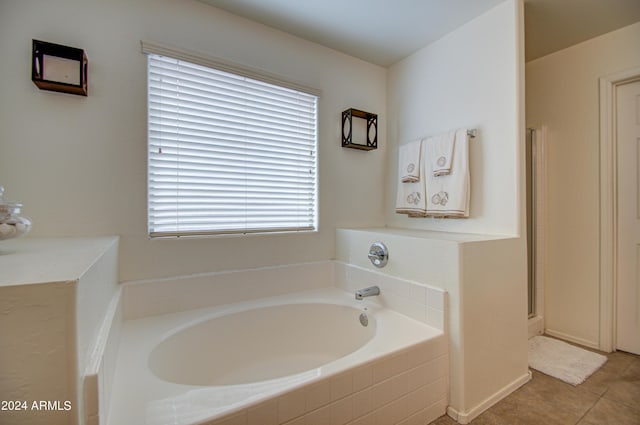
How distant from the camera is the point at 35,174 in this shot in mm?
1373

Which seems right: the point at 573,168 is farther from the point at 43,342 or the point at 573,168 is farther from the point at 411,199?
the point at 43,342

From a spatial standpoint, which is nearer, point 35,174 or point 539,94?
point 35,174

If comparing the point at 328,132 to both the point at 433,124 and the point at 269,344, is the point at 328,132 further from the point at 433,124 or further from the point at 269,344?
the point at 269,344

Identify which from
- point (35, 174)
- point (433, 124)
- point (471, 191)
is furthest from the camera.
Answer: point (433, 124)

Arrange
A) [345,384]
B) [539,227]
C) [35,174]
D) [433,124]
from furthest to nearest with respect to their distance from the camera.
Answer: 1. [539,227]
2. [433,124]
3. [35,174]
4. [345,384]

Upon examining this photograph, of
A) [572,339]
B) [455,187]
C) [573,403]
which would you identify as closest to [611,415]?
[573,403]

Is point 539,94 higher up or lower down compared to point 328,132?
higher up

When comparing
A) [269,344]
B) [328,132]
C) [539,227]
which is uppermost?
[328,132]

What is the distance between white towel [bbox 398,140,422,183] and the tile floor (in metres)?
1.49

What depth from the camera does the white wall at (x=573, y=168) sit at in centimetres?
214

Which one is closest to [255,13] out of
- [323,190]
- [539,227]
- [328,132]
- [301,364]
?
[328,132]

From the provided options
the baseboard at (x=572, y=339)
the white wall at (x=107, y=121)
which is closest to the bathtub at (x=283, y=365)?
the white wall at (x=107, y=121)

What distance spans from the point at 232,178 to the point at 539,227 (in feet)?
8.20

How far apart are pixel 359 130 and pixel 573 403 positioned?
2.20m
